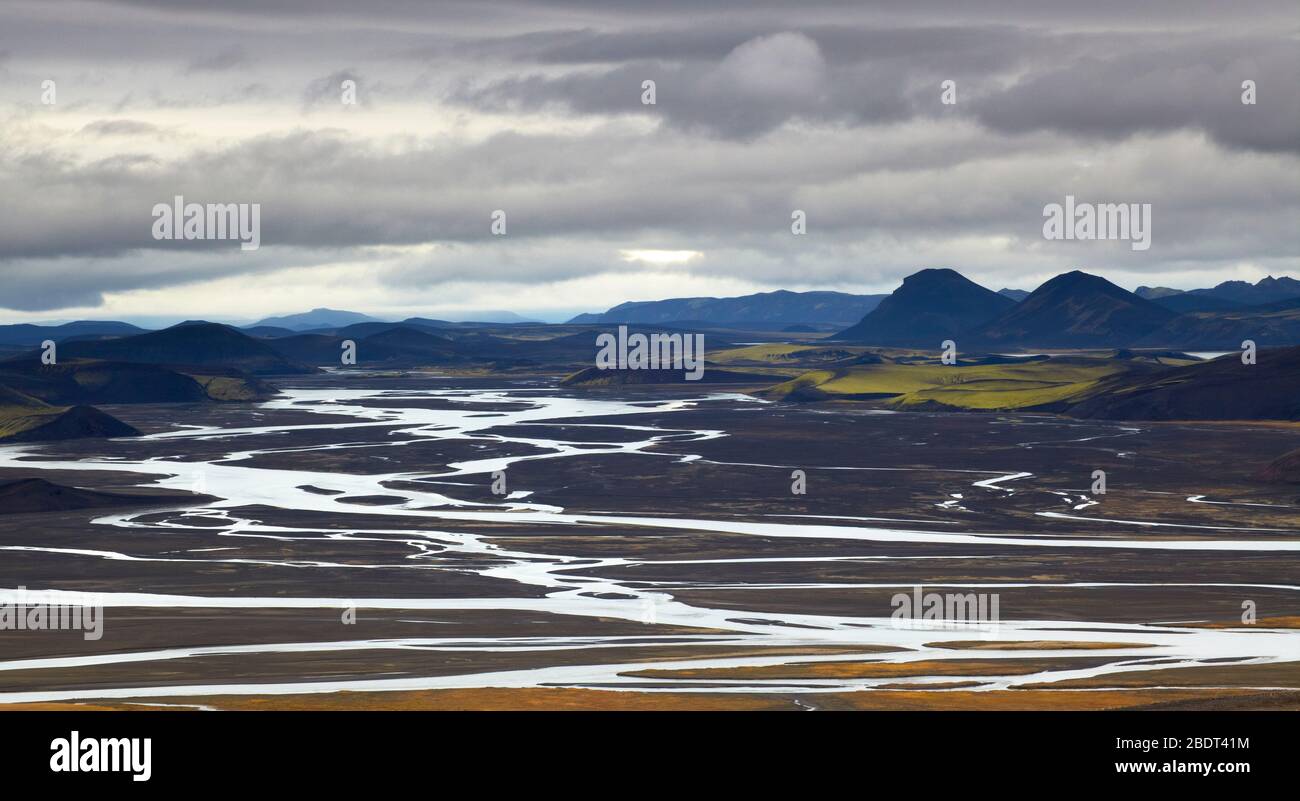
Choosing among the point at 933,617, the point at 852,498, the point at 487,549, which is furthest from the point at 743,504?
the point at 933,617

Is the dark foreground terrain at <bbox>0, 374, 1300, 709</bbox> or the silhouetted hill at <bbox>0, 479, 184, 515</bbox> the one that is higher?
the silhouetted hill at <bbox>0, 479, 184, 515</bbox>

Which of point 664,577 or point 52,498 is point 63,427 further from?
point 664,577

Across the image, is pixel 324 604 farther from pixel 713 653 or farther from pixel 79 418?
pixel 79 418

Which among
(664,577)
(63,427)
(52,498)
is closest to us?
(664,577)

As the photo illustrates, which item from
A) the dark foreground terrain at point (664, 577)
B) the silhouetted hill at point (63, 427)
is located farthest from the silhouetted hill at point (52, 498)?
the silhouetted hill at point (63, 427)

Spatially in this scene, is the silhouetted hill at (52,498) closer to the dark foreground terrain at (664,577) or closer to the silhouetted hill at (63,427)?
the dark foreground terrain at (664,577)

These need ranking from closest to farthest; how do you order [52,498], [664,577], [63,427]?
1. [664,577]
2. [52,498]
3. [63,427]

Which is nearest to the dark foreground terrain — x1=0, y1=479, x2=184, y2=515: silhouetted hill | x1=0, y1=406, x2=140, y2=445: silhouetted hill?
x1=0, y1=479, x2=184, y2=515: silhouetted hill

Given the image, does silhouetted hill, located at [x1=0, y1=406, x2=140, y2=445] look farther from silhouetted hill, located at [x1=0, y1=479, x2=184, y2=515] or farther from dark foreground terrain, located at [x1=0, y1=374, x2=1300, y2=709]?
silhouetted hill, located at [x1=0, y1=479, x2=184, y2=515]

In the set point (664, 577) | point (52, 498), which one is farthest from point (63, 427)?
point (664, 577)
